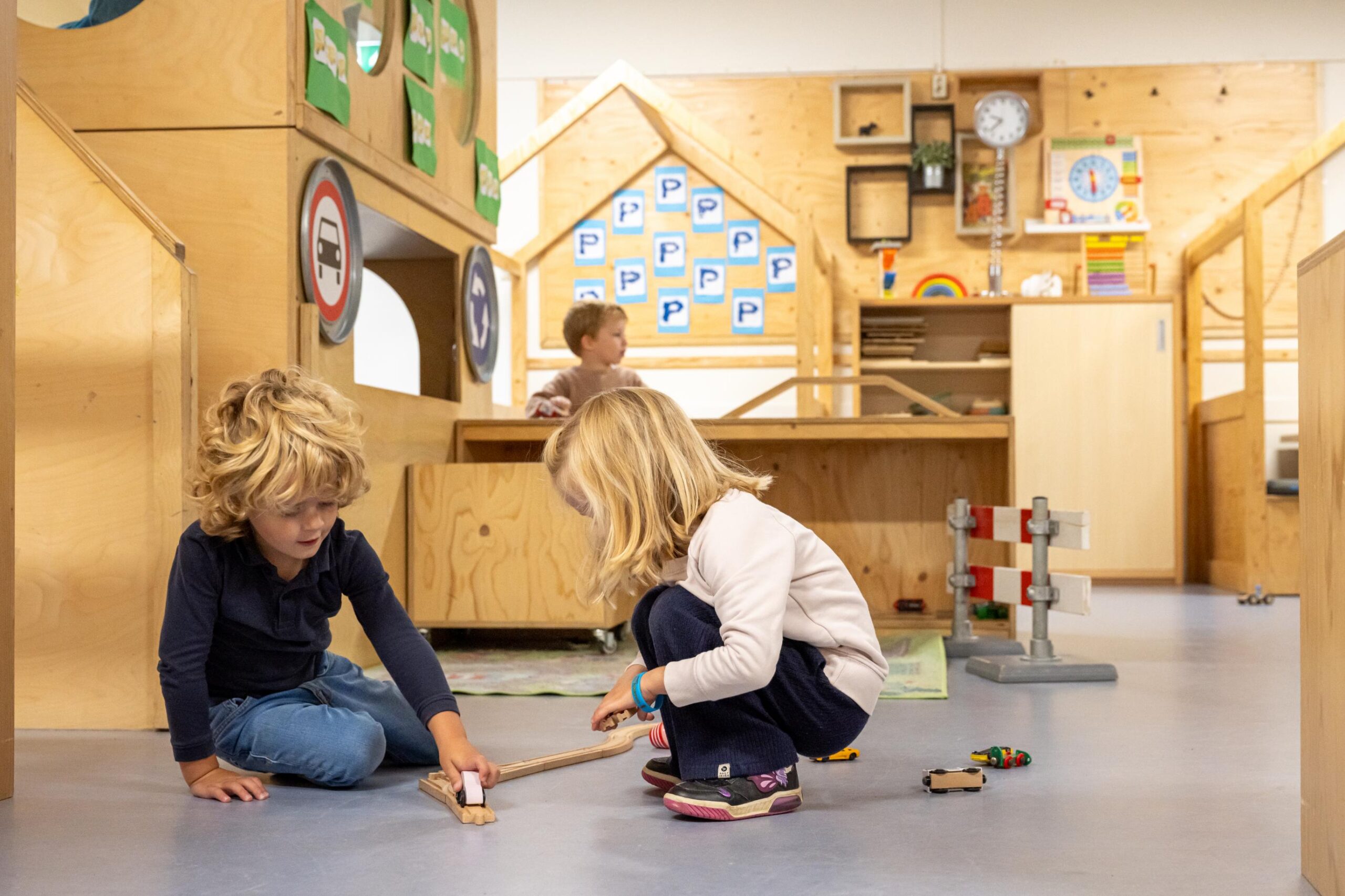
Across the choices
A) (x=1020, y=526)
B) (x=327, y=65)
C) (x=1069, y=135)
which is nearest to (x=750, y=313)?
(x=1069, y=135)

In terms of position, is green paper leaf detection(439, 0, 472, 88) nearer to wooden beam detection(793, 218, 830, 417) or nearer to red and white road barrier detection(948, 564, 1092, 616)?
wooden beam detection(793, 218, 830, 417)

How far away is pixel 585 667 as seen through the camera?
11.1ft

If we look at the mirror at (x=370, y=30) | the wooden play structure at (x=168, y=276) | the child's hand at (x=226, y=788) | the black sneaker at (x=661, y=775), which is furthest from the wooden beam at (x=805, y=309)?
the child's hand at (x=226, y=788)

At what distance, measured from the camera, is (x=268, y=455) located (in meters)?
1.86

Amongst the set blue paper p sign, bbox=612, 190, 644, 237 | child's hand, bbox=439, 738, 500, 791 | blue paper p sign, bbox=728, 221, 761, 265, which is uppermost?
blue paper p sign, bbox=612, 190, 644, 237

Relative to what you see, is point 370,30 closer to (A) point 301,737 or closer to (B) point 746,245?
(A) point 301,737

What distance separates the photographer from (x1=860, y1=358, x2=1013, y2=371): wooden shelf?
6535 millimetres

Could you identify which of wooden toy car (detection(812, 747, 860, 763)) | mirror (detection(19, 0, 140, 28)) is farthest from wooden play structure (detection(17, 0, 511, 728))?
wooden toy car (detection(812, 747, 860, 763))

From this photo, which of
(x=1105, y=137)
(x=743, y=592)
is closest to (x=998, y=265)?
(x=1105, y=137)

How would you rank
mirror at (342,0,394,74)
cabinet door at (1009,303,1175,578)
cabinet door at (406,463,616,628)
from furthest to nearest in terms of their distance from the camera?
cabinet door at (1009,303,1175,578) → cabinet door at (406,463,616,628) → mirror at (342,0,394,74)

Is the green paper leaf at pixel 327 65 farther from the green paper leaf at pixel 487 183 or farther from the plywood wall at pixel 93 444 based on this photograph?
the green paper leaf at pixel 487 183

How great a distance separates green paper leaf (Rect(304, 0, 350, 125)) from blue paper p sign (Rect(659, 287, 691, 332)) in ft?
13.4

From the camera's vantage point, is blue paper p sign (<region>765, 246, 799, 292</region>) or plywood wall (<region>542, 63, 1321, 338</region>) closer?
plywood wall (<region>542, 63, 1321, 338</region>)

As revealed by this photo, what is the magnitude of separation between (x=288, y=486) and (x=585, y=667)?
165 cm
